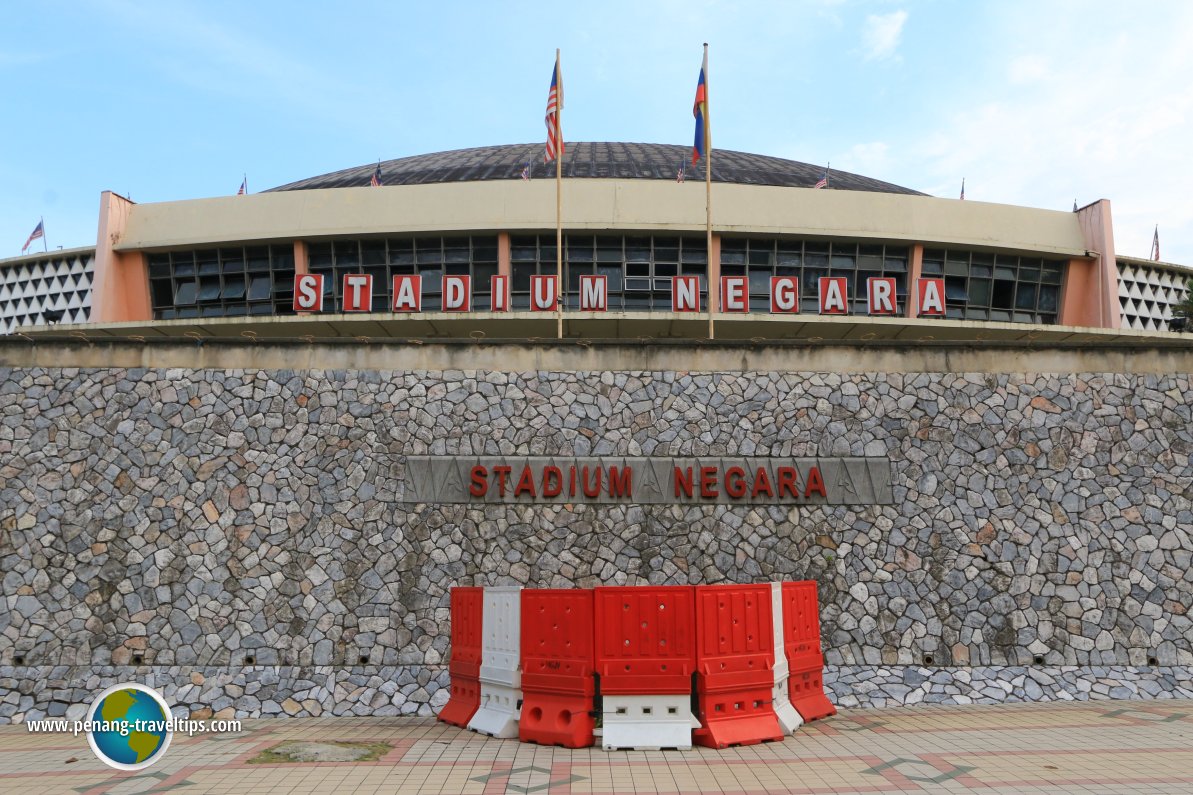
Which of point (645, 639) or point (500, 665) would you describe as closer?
point (645, 639)

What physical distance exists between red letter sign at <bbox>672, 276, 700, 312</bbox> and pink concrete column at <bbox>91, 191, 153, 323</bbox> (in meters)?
18.3

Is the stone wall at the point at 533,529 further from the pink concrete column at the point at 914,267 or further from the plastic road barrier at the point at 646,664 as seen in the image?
the pink concrete column at the point at 914,267

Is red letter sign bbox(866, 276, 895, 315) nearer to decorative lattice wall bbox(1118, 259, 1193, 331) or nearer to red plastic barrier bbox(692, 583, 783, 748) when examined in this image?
decorative lattice wall bbox(1118, 259, 1193, 331)

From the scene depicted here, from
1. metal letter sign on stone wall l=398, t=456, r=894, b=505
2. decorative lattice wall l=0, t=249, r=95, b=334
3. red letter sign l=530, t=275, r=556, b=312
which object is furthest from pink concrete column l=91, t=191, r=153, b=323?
metal letter sign on stone wall l=398, t=456, r=894, b=505

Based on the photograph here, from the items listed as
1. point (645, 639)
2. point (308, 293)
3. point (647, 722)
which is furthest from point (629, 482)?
point (308, 293)

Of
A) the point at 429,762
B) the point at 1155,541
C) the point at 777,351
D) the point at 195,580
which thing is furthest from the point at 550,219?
the point at 429,762

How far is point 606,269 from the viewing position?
2961cm

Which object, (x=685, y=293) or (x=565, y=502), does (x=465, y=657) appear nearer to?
(x=565, y=502)

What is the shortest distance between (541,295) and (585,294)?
4.44ft

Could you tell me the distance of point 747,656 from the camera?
11344 mm

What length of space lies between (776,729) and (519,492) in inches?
246

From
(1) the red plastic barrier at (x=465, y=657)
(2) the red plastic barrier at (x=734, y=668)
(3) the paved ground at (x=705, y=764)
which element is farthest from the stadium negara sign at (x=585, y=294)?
(2) the red plastic barrier at (x=734, y=668)

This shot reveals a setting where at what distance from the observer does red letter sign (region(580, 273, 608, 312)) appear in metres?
27.9

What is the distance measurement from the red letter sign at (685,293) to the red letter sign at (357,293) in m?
9.34
